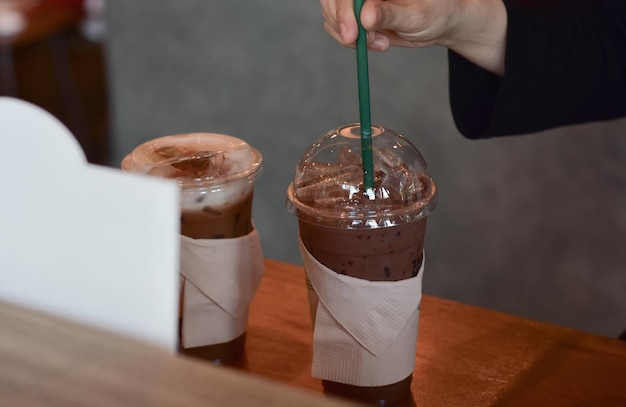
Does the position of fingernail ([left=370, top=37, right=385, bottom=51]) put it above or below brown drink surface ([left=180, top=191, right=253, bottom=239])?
above

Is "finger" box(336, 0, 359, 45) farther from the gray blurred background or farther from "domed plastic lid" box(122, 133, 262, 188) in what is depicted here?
the gray blurred background

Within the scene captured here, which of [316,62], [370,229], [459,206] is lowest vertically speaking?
[459,206]

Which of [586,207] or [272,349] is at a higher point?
[272,349]

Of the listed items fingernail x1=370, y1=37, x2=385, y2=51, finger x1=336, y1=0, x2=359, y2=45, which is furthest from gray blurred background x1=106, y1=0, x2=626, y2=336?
finger x1=336, y1=0, x2=359, y2=45

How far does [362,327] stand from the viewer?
0.96 metres

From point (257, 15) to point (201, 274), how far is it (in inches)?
68.0

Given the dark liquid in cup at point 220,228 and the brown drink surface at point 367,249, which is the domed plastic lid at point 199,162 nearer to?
the dark liquid in cup at point 220,228

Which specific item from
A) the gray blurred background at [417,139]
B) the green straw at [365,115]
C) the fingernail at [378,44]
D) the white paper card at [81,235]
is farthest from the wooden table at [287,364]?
the gray blurred background at [417,139]

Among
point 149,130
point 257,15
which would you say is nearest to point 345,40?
point 257,15

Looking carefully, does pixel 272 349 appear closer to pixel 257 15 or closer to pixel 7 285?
pixel 7 285

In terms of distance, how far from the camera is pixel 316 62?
2.56 m

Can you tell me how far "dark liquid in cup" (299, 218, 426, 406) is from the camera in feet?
3.10

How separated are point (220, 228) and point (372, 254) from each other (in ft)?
0.69

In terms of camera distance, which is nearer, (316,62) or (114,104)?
(316,62)
